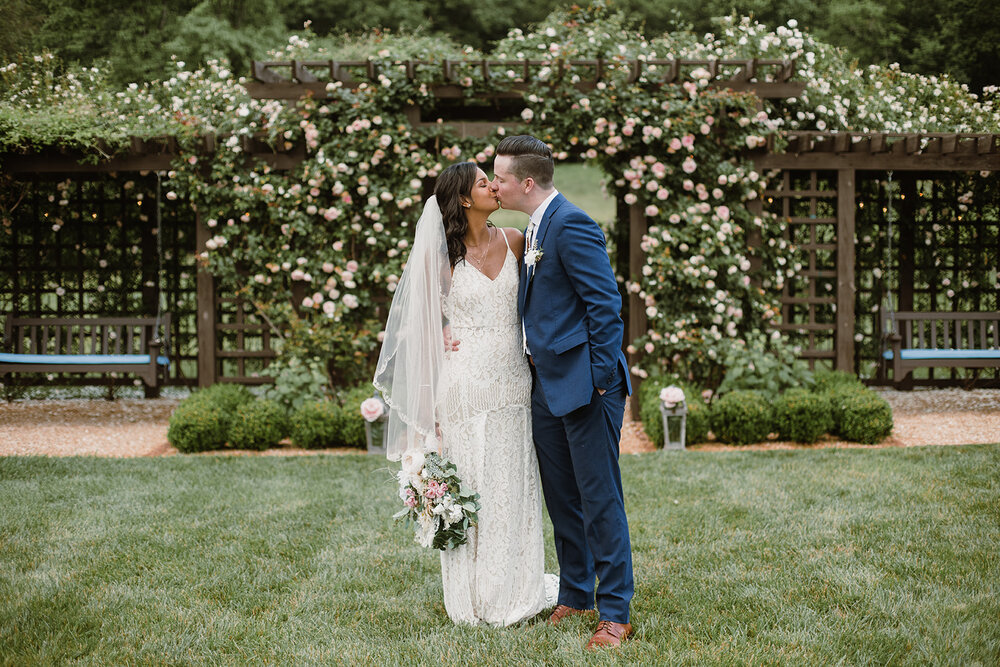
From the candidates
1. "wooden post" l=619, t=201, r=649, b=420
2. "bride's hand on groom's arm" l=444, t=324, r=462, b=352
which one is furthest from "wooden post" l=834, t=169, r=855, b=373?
"bride's hand on groom's arm" l=444, t=324, r=462, b=352

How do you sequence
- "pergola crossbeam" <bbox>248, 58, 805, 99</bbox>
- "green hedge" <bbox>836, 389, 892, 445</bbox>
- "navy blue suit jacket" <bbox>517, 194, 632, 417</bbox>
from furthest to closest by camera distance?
"pergola crossbeam" <bbox>248, 58, 805, 99</bbox>
"green hedge" <bbox>836, 389, 892, 445</bbox>
"navy blue suit jacket" <bbox>517, 194, 632, 417</bbox>

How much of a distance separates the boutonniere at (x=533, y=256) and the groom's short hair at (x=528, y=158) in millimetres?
253

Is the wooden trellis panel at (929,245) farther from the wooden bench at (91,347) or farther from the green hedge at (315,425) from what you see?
the wooden bench at (91,347)

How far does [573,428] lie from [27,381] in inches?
310

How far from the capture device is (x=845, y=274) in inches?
286

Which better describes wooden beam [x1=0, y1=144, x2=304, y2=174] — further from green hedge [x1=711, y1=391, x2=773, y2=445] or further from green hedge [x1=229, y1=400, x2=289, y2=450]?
green hedge [x1=711, y1=391, x2=773, y2=445]

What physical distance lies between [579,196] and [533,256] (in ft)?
67.9

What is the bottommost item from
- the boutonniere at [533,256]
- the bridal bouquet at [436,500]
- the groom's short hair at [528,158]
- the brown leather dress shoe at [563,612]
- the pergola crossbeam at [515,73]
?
the brown leather dress shoe at [563,612]

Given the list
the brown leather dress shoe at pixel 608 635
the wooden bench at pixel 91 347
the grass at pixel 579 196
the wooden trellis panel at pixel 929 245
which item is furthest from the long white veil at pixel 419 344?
the grass at pixel 579 196

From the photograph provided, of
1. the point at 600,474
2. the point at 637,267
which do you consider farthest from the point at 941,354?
the point at 600,474

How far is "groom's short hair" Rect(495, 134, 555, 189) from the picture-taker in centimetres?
281

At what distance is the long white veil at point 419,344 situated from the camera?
2896 mm

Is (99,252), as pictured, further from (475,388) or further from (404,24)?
(404,24)

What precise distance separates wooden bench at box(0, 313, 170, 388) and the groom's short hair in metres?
5.28
